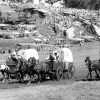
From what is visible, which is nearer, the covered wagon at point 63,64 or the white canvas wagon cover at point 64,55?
the covered wagon at point 63,64

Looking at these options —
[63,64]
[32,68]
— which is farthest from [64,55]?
[32,68]

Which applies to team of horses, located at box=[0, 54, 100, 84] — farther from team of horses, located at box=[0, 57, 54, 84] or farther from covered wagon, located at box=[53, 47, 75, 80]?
covered wagon, located at box=[53, 47, 75, 80]

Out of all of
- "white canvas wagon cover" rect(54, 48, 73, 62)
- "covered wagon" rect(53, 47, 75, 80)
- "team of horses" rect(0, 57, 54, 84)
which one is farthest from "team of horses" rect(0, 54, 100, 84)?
"white canvas wagon cover" rect(54, 48, 73, 62)

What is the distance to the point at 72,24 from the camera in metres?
87.6

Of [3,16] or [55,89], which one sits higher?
[3,16]

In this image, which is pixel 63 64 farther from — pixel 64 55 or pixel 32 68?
pixel 32 68

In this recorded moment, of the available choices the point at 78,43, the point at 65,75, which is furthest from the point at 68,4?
the point at 65,75

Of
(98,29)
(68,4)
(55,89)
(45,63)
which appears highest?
(68,4)

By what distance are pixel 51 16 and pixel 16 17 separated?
10360mm

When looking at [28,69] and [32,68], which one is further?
[28,69]

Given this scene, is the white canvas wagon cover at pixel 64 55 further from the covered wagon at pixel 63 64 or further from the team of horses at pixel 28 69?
the team of horses at pixel 28 69

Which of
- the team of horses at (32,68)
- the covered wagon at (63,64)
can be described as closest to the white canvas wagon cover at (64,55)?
the covered wagon at (63,64)

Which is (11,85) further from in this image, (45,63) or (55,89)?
(55,89)

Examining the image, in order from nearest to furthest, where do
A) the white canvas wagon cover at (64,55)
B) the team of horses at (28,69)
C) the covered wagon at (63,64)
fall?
1. the team of horses at (28,69)
2. the covered wagon at (63,64)
3. the white canvas wagon cover at (64,55)
